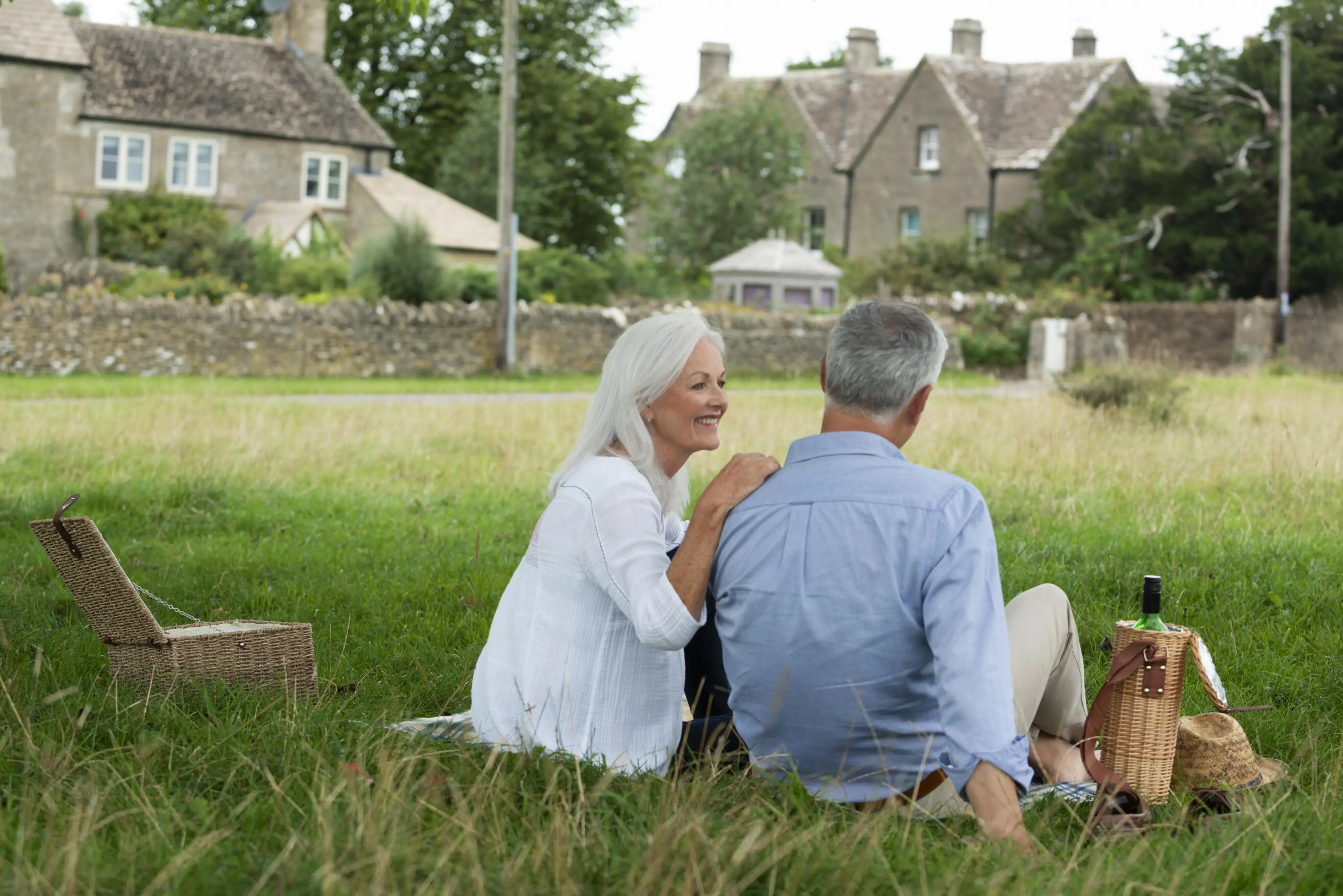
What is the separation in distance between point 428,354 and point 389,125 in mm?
26561

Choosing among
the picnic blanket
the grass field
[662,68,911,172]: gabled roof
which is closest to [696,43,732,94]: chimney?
[662,68,911,172]: gabled roof

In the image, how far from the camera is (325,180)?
41.3m

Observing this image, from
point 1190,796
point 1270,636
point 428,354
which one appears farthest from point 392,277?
point 1190,796

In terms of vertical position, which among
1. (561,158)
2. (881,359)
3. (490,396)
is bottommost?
(490,396)

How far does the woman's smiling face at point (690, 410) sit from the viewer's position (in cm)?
372

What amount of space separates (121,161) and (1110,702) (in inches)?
1530

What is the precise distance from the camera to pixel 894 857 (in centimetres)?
318

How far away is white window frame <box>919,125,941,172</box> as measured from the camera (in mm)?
50969

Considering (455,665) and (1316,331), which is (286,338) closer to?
(455,665)

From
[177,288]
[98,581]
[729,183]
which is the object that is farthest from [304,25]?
[98,581]

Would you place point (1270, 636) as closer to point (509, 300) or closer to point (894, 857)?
point (894, 857)

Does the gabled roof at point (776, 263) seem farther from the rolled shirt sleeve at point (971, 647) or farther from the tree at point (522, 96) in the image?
the rolled shirt sleeve at point (971, 647)

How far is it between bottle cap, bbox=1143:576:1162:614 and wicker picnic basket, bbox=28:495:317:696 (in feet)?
8.89

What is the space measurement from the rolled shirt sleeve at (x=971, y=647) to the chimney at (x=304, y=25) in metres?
43.1
